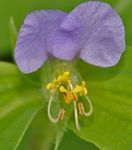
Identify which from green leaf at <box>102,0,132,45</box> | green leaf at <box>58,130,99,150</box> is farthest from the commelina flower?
green leaf at <box>102,0,132,45</box>

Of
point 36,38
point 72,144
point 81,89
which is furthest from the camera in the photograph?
point 72,144

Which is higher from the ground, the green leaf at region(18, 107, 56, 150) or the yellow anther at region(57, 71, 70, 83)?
the yellow anther at region(57, 71, 70, 83)

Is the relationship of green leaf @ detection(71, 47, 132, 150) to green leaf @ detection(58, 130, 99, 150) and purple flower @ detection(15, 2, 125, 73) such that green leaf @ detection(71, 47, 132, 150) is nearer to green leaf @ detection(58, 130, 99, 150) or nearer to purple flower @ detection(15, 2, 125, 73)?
purple flower @ detection(15, 2, 125, 73)

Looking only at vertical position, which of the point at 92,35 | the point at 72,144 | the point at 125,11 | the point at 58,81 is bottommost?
the point at 72,144

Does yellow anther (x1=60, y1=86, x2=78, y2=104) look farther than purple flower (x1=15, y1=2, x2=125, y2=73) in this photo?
Yes

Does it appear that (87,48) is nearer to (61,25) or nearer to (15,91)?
(61,25)

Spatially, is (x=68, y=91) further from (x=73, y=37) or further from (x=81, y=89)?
(x=73, y=37)

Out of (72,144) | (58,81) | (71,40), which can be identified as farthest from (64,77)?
(72,144)
